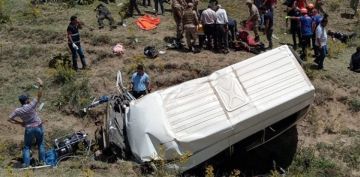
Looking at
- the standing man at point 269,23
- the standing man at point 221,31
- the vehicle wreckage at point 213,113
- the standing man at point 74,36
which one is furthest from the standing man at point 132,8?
the vehicle wreckage at point 213,113

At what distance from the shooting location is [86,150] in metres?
12.6

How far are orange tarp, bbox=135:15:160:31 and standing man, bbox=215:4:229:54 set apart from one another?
290 cm

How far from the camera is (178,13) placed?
16.4m

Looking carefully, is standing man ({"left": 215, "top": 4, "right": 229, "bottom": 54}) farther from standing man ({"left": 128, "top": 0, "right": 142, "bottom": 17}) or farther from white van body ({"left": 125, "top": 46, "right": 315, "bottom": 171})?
standing man ({"left": 128, "top": 0, "right": 142, "bottom": 17})

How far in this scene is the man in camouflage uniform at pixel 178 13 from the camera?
16359 mm

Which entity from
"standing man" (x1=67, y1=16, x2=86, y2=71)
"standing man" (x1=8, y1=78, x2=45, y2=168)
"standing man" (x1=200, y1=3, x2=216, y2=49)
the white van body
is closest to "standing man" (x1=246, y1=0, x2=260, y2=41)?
"standing man" (x1=200, y1=3, x2=216, y2=49)

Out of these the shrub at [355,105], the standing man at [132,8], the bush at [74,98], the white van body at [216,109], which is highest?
the white van body at [216,109]

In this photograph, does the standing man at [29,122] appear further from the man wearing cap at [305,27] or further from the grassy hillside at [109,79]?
the man wearing cap at [305,27]

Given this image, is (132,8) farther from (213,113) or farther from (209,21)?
(213,113)

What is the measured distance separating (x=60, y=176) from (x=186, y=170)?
238 centimetres

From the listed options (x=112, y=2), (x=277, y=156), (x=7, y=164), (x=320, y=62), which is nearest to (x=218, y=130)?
(x=277, y=156)

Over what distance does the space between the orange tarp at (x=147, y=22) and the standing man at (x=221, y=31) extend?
290cm

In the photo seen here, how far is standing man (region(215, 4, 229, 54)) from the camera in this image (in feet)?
51.3

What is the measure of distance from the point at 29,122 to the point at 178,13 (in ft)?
21.2
